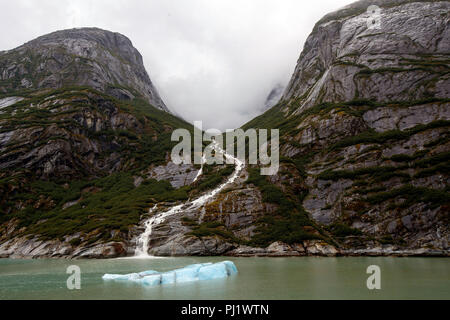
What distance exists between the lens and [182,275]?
830 inches

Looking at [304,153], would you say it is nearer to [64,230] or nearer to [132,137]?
[64,230]

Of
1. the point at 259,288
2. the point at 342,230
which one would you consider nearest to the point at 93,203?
the point at 342,230

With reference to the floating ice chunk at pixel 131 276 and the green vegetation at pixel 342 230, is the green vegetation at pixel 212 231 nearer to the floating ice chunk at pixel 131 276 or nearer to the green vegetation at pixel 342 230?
the green vegetation at pixel 342 230

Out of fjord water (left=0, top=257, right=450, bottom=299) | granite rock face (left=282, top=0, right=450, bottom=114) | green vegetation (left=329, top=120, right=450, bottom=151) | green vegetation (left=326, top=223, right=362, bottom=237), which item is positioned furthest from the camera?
granite rock face (left=282, top=0, right=450, bottom=114)

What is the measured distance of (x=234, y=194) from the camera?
5928cm

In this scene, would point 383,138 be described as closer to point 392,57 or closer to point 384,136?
point 384,136

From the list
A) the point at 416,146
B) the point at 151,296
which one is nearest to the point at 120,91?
the point at 416,146

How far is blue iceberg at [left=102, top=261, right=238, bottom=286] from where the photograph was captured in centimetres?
2017

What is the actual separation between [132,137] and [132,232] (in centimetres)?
7112

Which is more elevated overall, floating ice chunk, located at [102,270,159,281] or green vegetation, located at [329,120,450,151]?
green vegetation, located at [329,120,450,151]

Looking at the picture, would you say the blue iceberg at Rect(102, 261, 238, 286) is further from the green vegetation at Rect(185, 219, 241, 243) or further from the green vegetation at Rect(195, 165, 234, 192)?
the green vegetation at Rect(195, 165, 234, 192)

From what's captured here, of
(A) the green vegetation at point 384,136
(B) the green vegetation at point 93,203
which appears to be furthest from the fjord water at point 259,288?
(A) the green vegetation at point 384,136

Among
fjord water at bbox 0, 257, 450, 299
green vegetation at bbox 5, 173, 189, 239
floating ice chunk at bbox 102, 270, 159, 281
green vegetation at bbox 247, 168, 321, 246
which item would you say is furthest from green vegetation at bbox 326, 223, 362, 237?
floating ice chunk at bbox 102, 270, 159, 281

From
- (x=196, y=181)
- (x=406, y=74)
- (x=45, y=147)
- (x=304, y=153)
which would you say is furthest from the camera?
(x=45, y=147)
